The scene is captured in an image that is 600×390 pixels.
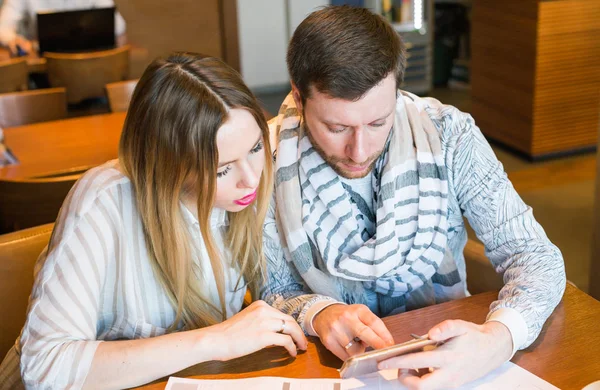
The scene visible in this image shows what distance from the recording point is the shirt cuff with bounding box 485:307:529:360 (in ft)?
4.54

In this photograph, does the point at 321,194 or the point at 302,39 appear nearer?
the point at 302,39

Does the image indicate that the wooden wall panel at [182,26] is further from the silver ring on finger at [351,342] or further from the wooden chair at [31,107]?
the silver ring on finger at [351,342]

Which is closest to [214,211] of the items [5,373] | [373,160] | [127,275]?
[127,275]

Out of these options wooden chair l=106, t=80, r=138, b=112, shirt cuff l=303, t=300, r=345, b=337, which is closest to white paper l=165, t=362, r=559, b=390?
shirt cuff l=303, t=300, r=345, b=337

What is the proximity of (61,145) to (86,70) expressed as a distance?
1374mm

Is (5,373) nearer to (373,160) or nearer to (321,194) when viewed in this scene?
(321,194)

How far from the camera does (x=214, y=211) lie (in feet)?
5.23

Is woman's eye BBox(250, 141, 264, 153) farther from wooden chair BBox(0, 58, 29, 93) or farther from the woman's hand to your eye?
wooden chair BBox(0, 58, 29, 93)

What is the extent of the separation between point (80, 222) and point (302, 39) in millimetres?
610

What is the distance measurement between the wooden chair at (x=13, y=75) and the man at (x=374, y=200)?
2.79m

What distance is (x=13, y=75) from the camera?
13.8 feet

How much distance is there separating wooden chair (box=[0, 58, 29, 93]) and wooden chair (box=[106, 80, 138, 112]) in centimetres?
83

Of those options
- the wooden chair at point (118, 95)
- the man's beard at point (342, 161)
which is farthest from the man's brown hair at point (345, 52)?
the wooden chair at point (118, 95)

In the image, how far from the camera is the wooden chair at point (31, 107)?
3555 mm
